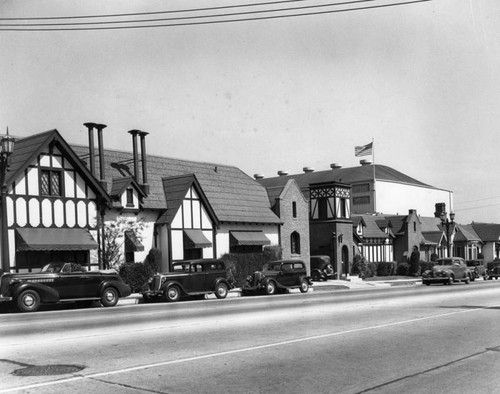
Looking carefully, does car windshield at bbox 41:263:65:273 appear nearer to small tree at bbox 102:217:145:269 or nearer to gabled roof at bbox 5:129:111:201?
gabled roof at bbox 5:129:111:201

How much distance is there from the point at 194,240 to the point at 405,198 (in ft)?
206

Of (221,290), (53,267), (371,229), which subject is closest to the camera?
(53,267)

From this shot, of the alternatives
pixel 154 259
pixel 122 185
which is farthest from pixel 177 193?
pixel 154 259

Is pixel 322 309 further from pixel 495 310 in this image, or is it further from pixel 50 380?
pixel 50 380

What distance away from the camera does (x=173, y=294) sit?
25.4 m

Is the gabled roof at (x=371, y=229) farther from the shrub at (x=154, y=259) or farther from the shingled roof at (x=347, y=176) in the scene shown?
the shrub at (x=154, y=259)

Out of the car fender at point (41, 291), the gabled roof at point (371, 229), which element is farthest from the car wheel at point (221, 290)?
the gabled roof at point (371, 229)

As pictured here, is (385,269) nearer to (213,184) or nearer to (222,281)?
(213,184)

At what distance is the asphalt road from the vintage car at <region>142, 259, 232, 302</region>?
25.4 ft

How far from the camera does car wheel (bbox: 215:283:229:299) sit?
26.9 metres

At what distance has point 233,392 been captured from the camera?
7457 mm

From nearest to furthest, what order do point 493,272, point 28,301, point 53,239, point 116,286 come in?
point 28,301, point 116,286, point 53,239, point 493,272

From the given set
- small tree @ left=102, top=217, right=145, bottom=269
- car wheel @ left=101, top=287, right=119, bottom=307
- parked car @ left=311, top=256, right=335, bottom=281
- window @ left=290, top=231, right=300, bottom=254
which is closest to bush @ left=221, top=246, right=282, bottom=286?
window @ left=290, top=231, right=300, bottom=254

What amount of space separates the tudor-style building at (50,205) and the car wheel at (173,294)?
603cm
